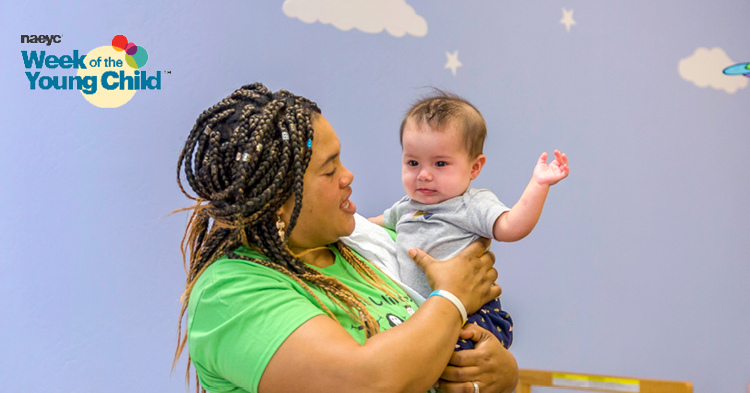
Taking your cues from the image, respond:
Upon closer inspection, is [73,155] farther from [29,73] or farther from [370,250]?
[370,250]

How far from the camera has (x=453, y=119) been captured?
139cm

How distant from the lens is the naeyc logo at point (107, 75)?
1.90 m

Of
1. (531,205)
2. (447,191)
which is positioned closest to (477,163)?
(447,191)

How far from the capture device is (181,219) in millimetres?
1938

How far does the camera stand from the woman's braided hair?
3.73 ft

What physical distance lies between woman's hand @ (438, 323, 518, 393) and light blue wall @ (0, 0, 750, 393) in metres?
0.77

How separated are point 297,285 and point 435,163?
0.51 meters

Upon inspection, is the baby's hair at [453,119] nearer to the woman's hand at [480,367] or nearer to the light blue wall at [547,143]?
the woman's hand at [480,367]

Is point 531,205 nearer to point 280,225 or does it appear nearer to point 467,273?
point 467,273

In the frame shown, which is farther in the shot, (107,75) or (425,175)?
(107,75)

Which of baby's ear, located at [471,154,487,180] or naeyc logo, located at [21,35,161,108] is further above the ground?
naeyc logo, located at [21,35,161,108]

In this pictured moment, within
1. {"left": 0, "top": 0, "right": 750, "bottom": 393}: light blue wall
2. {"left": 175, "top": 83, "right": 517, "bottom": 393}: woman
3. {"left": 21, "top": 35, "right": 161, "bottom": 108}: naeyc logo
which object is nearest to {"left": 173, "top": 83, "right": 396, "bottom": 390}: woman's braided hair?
{"left": 175, "top": 83, "right": 517, "bottom": 393}: woman

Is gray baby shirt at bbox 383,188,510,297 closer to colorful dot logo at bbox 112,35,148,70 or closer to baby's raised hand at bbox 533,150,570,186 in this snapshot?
baby's raised hand at bbox 533,150,570,186

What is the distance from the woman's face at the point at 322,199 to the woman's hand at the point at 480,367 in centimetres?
40
